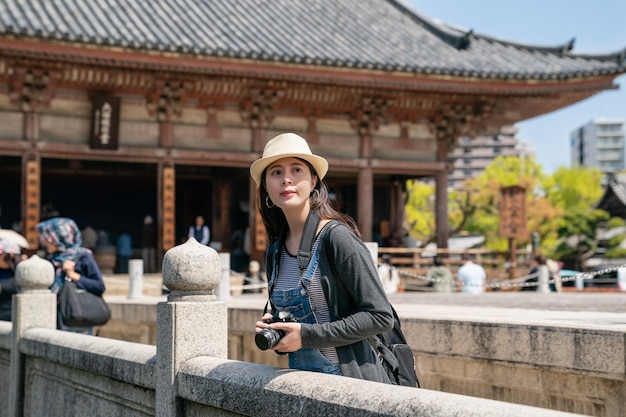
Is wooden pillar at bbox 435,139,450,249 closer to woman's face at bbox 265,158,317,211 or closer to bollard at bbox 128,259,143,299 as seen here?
bollard at bbox 128,259,143,299

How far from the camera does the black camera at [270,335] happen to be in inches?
126

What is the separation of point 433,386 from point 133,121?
12.1m

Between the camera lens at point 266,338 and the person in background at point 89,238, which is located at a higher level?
the person in background at point 89,238

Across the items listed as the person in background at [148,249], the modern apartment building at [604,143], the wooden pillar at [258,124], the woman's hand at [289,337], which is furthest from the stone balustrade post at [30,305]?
the modern apartment building at [604,143]

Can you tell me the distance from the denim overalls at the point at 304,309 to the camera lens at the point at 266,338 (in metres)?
0.27

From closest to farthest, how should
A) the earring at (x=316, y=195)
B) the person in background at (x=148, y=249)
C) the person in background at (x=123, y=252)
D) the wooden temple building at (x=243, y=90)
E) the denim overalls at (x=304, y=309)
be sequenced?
the denim overalls at (x=304, y=309)
the earring at (x=316, y=195)
the wooden temple building at (x=243, y=90)
the person in background at (x=148, y=249)
the person in background at (x=123, y=252)

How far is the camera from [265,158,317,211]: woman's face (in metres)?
3.60

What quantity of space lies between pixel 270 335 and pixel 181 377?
48.6 inches

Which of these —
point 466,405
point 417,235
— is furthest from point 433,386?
point 417,235

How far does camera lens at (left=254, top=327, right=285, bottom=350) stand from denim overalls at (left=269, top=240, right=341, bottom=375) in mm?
271

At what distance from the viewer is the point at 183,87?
57.1 feet

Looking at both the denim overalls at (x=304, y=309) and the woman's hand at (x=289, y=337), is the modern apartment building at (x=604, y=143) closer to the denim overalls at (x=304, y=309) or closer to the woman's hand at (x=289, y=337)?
the denim overalls at (x=304, y=309)

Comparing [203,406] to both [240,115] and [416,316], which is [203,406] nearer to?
[416,316]

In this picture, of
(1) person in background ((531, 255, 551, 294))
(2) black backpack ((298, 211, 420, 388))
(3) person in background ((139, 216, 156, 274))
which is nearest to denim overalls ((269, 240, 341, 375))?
(2) black backpack ((298, 211, 420, 388))
